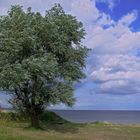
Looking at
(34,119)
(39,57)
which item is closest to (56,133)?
(34,119)

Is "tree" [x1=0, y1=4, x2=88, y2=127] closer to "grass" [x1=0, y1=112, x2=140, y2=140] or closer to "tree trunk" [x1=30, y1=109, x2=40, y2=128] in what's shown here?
"tree trunk" [x1=30, y1=109, x2=40, y2=128]

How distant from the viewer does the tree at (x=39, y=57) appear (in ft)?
124

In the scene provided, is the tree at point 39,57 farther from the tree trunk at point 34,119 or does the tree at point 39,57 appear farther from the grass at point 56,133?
the grass at point 56,133

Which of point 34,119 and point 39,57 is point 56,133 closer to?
point 34,119

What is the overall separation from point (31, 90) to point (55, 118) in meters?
11.9

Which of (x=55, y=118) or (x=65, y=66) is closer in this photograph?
(x=65, y=66)

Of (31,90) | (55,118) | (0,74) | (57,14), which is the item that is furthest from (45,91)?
(55,118)

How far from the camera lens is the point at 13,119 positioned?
4584cm

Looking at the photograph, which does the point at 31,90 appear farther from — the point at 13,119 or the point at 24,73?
the point at 13,119

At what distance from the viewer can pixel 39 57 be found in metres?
38.5

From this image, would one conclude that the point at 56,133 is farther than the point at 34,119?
No

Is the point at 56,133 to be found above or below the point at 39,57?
below

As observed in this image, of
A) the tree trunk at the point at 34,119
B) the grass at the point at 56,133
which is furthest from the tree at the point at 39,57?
the grass at the point at 56,133

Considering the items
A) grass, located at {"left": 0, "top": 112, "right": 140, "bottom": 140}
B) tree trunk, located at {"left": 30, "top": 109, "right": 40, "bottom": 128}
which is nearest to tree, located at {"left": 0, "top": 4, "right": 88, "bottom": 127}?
tree trunk, located at {"left": 30, "top": 109, "right": 40, "bottom": 128}
